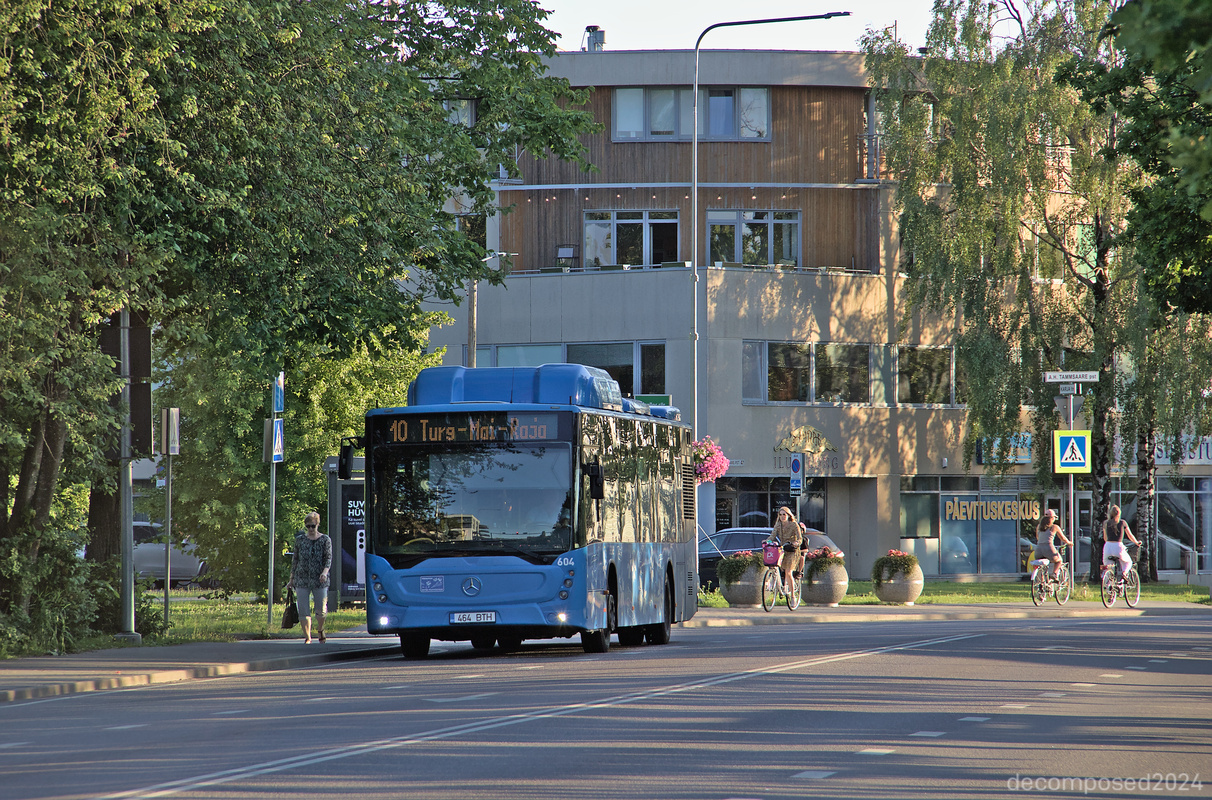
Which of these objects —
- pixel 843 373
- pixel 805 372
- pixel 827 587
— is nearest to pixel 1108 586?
pixel 827 587

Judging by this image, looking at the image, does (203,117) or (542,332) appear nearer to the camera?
(203,117)

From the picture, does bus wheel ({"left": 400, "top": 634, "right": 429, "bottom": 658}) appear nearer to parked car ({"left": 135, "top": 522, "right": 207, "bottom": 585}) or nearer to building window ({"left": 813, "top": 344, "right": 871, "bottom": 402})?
parked car ({"left": 135, "top": 522, "right": 207, "bottom": 585})

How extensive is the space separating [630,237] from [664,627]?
26.8 metres

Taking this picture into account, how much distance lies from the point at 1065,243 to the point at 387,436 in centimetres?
2844

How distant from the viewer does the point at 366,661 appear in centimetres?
1950

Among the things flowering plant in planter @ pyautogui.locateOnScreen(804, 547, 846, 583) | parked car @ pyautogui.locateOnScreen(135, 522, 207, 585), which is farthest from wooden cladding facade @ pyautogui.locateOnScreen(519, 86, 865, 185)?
flowering plant in planter @ pyautogui.locateOnScreen(804, 547, 846, 583)

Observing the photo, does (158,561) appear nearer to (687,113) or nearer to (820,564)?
(687,113)

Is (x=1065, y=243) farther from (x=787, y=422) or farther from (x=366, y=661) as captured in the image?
(x=366, y=661)

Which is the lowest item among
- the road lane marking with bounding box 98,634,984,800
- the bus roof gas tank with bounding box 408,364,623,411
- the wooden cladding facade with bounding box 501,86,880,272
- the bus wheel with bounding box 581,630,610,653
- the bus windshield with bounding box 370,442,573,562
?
the bus wheel with bounding box 581,630,610,653

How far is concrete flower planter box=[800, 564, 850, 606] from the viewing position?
31.9 meters

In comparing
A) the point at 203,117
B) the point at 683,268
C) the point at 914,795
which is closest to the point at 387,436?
the point at 203,117

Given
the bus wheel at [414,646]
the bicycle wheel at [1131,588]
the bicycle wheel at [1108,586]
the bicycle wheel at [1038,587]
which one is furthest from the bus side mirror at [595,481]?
the bicycle wheel at [1131,588]

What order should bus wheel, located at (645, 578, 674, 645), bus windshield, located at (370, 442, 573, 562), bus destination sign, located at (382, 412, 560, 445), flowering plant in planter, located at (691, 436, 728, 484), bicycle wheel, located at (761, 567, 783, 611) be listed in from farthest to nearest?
1. flowering plant in planter, located at (691, 436, 728, 484)
2. bicycle wheel, located at (761, 567, 783, 611)
3. bus wheel, located at (645, 578, 674, 645)
4. bus destination sign, located at (382, 412, 560, 445)
5. bus windshield, located at (370, 442, 573, 562)

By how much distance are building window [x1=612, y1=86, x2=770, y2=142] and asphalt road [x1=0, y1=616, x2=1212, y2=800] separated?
101 ft
